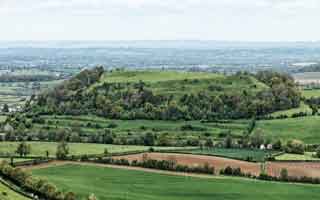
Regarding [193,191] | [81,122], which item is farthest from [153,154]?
[81,122]

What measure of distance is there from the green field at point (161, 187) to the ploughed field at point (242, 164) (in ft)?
22.8

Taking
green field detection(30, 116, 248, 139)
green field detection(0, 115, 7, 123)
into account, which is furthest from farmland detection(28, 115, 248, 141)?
green field detection(0, 115, 7, 123)

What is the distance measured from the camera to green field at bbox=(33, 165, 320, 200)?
3059 inches

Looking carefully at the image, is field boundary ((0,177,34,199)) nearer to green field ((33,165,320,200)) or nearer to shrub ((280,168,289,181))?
green field ((33,165,320,200))

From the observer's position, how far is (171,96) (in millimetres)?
162375

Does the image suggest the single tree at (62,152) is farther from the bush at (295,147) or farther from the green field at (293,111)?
the green field at (293,111)

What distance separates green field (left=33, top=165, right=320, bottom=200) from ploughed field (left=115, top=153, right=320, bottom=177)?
6.96 metres

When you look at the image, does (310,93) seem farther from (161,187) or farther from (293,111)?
(161,187)

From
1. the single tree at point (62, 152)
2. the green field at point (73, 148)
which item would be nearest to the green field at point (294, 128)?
the green field at point (73, 148)

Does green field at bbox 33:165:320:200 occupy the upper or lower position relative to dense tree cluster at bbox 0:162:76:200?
lower

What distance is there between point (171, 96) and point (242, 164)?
65.5m

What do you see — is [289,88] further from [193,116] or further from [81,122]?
[81,122]

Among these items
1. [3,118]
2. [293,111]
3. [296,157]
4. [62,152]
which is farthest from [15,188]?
[293,111]

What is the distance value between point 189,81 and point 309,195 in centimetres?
9868
